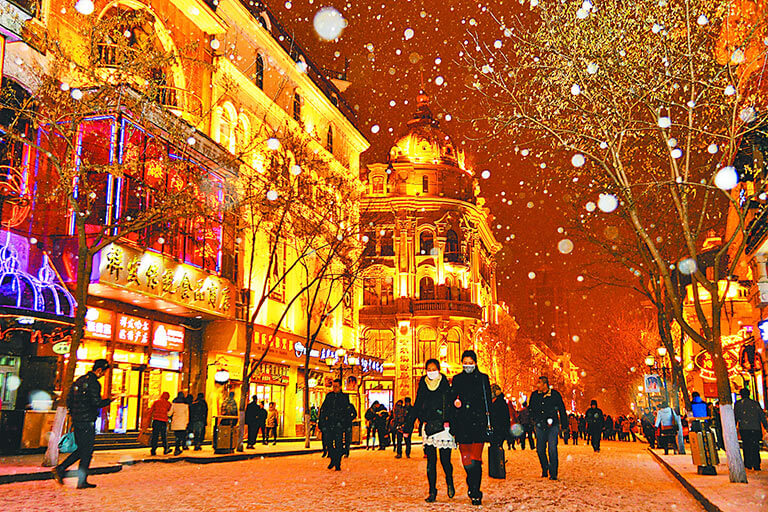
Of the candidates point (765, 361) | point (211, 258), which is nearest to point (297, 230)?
point (211, 258)

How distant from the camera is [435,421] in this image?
9.34m

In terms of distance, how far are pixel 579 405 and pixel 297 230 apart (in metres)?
165

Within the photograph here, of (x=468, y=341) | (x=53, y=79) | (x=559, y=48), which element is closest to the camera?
(x=559, y=48)

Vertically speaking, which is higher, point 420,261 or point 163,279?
point 420,261

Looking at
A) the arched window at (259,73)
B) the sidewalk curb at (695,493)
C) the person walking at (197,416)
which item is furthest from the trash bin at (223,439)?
the arched window at (259,73)

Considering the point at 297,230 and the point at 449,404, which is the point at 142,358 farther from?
the point at 449,404

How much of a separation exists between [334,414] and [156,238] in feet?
34.4

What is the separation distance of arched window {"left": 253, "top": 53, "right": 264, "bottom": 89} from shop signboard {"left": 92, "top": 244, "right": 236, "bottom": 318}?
10409 millimetres

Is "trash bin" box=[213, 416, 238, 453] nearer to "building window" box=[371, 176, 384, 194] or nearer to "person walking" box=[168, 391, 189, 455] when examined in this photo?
"person walking" box=[168, 391, 189, 455]

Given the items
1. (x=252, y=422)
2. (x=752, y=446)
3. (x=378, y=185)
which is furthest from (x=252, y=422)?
(x=378, y=185)

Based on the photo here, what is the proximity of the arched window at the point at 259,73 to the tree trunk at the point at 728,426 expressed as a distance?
25.2 m

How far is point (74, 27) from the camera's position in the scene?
70.1 ft

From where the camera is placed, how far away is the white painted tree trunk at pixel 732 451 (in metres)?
11.6

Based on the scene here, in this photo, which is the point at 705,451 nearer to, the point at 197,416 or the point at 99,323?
the point at 197,416
